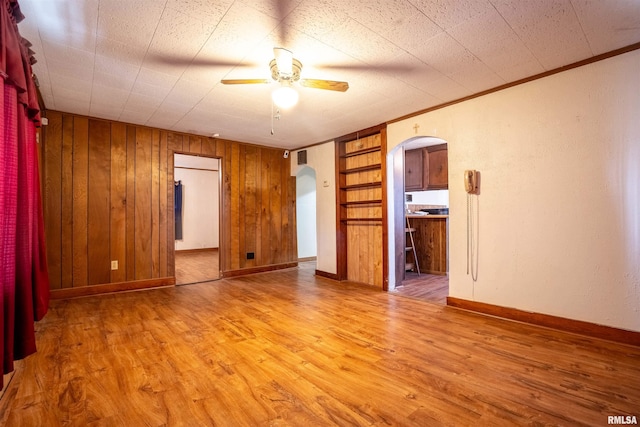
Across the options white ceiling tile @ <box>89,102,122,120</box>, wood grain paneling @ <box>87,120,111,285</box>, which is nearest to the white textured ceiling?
white ceiling tile @ <box>89,102,122,120</box>

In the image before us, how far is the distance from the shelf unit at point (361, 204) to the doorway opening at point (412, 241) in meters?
0.17

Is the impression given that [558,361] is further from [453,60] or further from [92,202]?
[92,202]

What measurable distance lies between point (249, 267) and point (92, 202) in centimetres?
252

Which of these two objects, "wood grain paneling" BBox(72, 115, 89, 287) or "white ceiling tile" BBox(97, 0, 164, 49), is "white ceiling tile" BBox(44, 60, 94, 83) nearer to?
"white ceiling tile" BBox(97, 0, 164, 49)

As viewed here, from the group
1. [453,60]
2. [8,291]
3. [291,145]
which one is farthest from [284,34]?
[291,145]

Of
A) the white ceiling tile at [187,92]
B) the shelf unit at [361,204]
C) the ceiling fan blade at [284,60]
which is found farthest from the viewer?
the shelf unit at [361,204]

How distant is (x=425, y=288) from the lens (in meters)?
4.09

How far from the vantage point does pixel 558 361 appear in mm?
2027

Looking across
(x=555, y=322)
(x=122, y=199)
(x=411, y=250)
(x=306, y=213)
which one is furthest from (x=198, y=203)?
(x=555, y=322)

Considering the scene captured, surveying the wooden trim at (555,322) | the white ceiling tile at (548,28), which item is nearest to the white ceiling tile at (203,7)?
the white ceiling tile at (548,28)

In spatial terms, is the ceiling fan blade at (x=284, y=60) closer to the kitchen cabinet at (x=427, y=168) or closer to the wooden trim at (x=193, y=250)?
the kitchen cabinet at (x=427, y=168)

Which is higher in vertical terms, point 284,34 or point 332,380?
point 284,34

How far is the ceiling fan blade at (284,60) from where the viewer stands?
2.10 m

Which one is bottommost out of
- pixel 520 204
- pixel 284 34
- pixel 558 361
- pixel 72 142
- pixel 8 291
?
pixel 558 361
